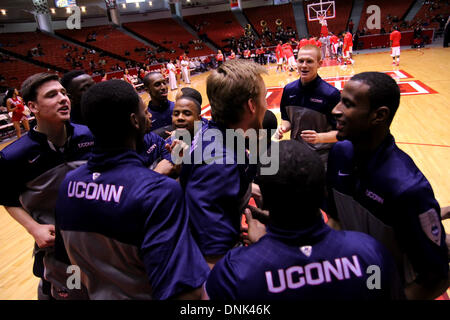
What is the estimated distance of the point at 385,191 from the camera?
4.98 feet

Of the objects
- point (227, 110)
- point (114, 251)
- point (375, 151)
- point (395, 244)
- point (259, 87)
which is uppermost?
point (259, 87)

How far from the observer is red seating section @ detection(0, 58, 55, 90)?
20.4m

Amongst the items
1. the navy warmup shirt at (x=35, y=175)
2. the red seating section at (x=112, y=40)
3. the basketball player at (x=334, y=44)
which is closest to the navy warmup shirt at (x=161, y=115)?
the navy warmup shirt at (x=35, y=175)

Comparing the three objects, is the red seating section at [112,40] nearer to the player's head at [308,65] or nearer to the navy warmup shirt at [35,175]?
the player's head at [308,65]

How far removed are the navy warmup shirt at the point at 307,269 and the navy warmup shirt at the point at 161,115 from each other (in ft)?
10.9

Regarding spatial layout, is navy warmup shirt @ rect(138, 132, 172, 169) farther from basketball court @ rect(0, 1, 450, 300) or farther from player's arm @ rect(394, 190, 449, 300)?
player's arm @ rect(394, 190, 449, 300)

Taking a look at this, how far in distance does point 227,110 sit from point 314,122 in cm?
221

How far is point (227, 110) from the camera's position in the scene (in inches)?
63.7

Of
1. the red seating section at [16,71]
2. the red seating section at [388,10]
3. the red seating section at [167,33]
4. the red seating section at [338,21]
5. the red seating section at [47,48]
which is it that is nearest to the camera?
the red seating section at [16,71]

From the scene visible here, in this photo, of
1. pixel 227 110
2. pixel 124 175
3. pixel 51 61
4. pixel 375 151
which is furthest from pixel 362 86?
pixel 51 61

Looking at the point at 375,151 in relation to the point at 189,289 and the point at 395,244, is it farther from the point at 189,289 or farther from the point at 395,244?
the point at 189,289

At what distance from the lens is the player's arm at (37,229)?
78.8 inches

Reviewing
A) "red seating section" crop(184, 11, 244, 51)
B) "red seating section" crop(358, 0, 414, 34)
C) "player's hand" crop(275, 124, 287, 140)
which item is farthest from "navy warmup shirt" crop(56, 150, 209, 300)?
"red seating section" crop(184, 11, 244, 51)

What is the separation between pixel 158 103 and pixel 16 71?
24.0 meters
